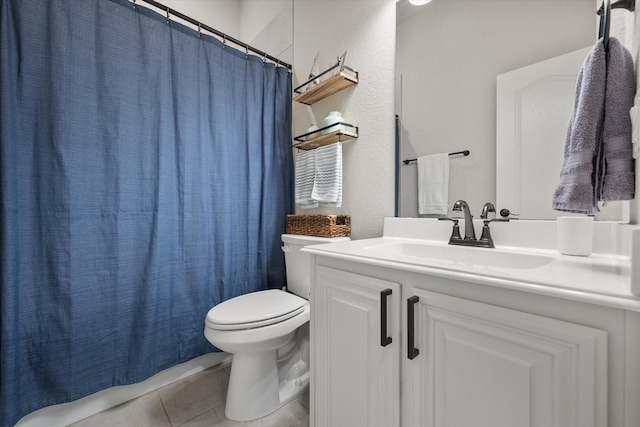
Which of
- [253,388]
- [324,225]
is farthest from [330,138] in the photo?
[253,388]

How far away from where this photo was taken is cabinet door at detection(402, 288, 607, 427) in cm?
44

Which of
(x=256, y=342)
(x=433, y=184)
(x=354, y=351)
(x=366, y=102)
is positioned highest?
(x=366, y=102)

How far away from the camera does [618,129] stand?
1.79 ft

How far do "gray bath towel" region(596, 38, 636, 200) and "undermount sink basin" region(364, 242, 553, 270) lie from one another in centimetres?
24

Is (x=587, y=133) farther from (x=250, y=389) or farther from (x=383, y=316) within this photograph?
(x=250, y=389)

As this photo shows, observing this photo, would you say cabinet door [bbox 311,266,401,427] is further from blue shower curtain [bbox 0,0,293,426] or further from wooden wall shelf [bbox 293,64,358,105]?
wooden wall shelf [bbox 293,64,358,105]

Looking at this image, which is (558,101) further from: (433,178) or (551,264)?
(551,264)

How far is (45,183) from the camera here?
104cm

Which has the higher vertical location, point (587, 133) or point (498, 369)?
point (587, 133)

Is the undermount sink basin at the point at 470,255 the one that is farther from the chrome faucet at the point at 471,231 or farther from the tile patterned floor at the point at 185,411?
the tile patterned floor at the point at 185,411

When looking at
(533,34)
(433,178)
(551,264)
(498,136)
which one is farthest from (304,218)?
(533,34)

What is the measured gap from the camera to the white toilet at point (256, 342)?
42.8 inches

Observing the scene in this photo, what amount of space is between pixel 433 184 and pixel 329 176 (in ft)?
1.75

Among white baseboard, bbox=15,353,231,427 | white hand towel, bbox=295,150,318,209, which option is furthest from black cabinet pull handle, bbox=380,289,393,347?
white baseboard, bbox=15,353,231,427
